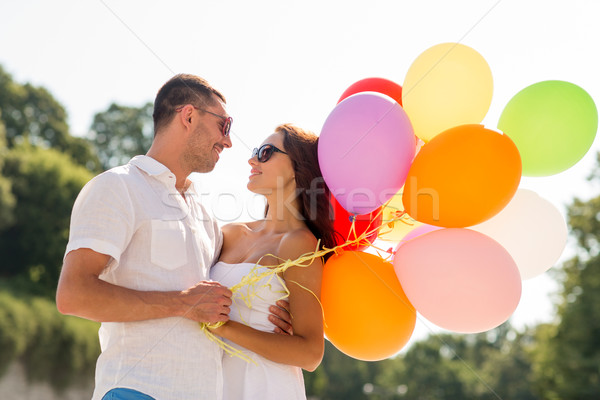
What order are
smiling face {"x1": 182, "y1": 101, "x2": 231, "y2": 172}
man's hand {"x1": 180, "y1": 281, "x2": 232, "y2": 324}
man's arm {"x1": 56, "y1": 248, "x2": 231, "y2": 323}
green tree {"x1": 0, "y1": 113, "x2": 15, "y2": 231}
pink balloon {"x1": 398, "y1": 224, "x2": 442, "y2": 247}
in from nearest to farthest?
man's arm {"x1": 56, "y1": 248, "x2": 231, "y2": 323} < man's hand {"x1": 180, "y1": 281, "x2": 232, "y2": 324} < smiling face {"x1": 182, "y1": 101, "x2": 231, "y2": 172} < pink balloon {"x1": 398, "y1": 224, "x2": 442, "y2": 247} < green tree {"x1": 0, "y1": 113, "x2": 15, "y2": 231}

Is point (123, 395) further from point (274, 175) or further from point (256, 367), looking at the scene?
point (274, 175)

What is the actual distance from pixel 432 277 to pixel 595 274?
74.9 ft

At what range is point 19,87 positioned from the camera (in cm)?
3183

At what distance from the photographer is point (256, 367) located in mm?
3328

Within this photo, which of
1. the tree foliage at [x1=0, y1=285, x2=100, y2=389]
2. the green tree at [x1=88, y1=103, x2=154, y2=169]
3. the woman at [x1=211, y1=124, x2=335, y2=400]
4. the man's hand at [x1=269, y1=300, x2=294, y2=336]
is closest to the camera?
the woman at [x1=211, y1=124, x2=335, y2=400]

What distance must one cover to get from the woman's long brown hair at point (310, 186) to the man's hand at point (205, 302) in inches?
37.4

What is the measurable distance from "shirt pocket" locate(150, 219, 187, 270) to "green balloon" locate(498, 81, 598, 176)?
2.30 meters

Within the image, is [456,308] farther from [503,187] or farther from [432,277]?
[503,187]

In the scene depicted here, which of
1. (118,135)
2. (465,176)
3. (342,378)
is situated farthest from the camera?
(342,378)

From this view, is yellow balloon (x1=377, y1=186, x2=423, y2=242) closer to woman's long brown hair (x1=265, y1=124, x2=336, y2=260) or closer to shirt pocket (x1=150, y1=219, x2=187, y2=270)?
woman's long brown hair (x1=265, y1=124, x2=336, y2=260)

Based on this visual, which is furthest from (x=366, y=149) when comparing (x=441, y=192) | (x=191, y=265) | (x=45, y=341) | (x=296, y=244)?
(x=45, y=341)

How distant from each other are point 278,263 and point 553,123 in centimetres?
204

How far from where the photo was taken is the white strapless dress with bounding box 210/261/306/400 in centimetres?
330

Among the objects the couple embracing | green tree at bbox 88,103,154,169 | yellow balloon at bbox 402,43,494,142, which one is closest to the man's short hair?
the couple embracing
